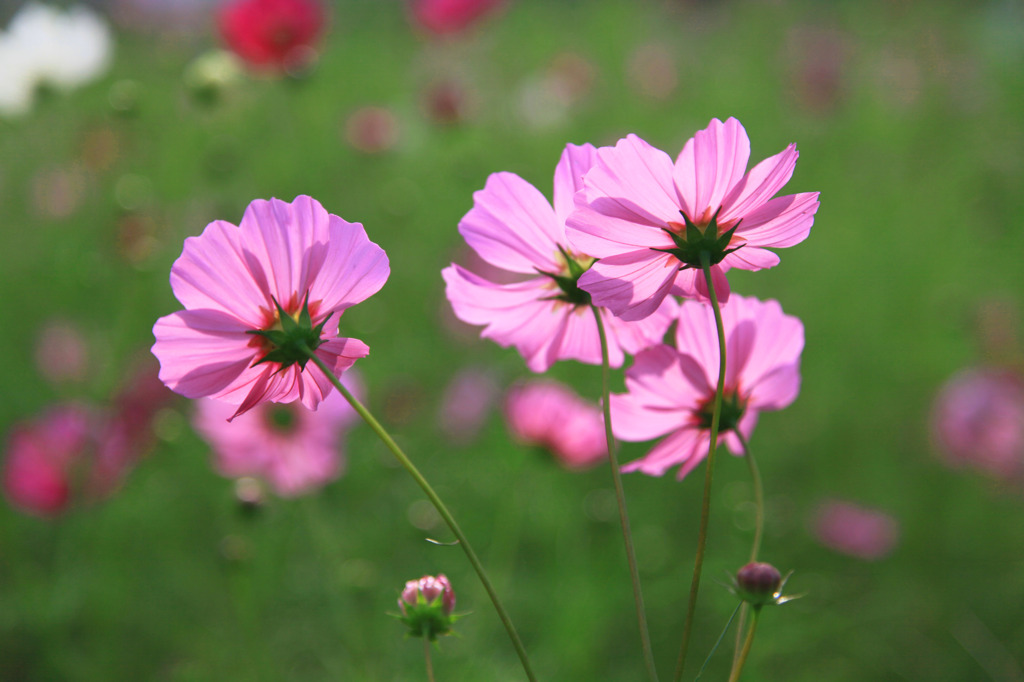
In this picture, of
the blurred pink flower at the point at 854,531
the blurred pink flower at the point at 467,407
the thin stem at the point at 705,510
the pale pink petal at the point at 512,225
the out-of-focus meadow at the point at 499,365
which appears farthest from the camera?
the blurred pink flower at the point at 467,407

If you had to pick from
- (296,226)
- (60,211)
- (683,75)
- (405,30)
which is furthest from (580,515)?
(405,30)

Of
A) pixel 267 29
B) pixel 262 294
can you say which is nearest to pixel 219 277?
pixel 262 294

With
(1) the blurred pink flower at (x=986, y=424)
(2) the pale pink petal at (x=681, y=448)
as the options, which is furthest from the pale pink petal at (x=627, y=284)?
(1) the blurred pink flower at (x=986, y=424)

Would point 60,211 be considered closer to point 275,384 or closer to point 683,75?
point 275,384

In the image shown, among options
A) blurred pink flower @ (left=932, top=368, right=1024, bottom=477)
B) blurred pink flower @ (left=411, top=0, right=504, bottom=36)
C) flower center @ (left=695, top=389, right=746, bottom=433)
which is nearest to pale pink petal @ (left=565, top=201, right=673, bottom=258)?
flower center @ (left=695, top=389, right=746, bottom=433)

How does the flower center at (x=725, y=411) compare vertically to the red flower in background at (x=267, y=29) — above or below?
below

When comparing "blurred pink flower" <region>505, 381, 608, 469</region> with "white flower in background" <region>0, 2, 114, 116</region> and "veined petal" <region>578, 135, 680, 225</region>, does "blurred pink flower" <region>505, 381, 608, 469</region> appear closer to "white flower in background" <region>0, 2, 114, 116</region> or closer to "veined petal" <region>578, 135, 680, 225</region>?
"veined petal" <region>578, 135, 680, 225</region>

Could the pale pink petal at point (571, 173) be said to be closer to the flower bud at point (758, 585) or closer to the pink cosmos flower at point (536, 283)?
the pink cosmos flower at point (536, 283)
